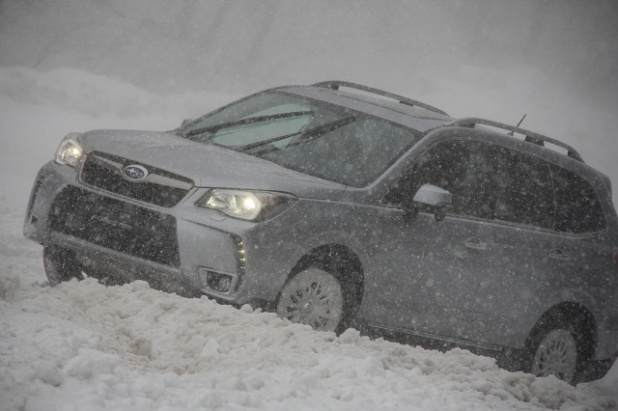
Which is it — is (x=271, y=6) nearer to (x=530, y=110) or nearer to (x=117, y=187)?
(x=530, y=110)

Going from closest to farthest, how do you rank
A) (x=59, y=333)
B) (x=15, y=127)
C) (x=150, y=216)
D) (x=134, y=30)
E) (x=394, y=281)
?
(x=59, y=333)
(x=150, y=216)
(x=394, y=281)
(x=15, y=127)
(x=134, y=30)

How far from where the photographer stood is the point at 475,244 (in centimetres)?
676

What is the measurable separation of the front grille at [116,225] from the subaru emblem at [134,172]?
0.56ft

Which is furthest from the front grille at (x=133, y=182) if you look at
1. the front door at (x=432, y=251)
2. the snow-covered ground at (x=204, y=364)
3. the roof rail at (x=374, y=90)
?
the roof rail at (x=374, y=90)

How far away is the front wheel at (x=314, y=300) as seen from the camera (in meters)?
5.75

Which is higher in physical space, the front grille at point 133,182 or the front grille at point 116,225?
the front grille at point 133,182

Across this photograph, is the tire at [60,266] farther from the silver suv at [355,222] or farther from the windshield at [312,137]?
the windshield at [312,137]

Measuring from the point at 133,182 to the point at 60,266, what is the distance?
1.03 meters

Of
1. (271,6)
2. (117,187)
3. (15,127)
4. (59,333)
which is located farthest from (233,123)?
(271,6)

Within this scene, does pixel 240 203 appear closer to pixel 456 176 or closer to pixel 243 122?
pixel 243 122

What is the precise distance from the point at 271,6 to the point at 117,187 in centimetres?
2275

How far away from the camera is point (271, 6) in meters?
27.8

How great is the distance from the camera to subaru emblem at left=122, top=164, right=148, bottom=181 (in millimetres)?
5770

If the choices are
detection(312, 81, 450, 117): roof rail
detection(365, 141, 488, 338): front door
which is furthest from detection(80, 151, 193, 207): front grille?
detection(312, 81, 450, 117): roof rail
